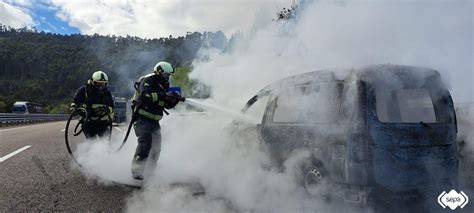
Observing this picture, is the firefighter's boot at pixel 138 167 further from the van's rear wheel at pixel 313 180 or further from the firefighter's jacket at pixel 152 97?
the van's rear wheel at pixel 313 180

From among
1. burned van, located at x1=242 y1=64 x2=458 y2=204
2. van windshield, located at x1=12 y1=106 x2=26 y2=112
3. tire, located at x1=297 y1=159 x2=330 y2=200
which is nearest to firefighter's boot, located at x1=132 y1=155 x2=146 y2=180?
burned van, located at x1=242 y1=64 x2=458 y2=204

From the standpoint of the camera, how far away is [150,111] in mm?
5711

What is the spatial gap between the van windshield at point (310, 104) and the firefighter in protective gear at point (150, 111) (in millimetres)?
1828

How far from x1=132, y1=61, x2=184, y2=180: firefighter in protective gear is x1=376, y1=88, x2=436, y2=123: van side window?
3022 mm

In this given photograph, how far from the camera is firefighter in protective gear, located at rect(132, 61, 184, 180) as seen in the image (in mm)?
5562

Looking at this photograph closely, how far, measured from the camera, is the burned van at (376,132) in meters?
3.50

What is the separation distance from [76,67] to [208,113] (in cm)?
4390

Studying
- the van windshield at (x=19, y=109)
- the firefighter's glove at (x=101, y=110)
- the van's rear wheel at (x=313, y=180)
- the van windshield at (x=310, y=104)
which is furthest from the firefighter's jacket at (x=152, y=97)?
the van windshield at (x=19, y=109)

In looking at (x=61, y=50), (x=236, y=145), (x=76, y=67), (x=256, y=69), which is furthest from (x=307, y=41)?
(x=61, y=50)

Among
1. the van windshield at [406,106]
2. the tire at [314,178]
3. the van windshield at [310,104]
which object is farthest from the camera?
the van windshield at [310,104]

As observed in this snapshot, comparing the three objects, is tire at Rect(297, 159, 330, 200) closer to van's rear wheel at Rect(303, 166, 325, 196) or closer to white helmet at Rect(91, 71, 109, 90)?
van's rear wheel at Rect(303, 166, 325, 196)

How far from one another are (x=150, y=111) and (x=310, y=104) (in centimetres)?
249

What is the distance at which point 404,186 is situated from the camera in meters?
3.57

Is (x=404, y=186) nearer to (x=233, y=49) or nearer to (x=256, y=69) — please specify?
(x=256, y=69)
